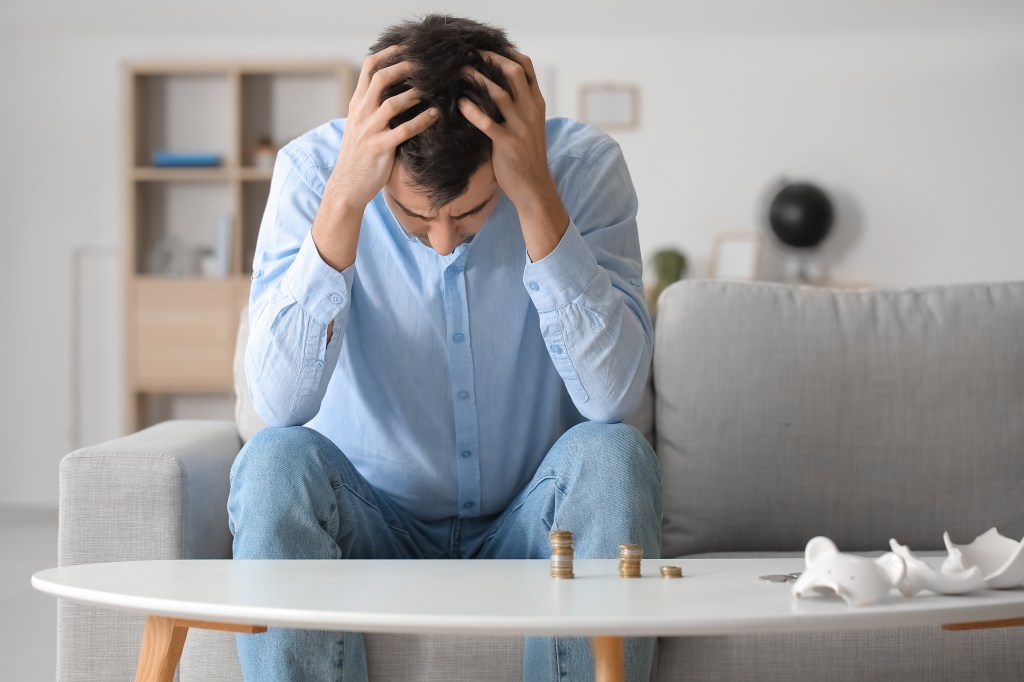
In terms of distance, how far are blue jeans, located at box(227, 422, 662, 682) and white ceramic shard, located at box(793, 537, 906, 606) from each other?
1.11 ft

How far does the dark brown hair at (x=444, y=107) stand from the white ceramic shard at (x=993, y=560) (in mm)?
659

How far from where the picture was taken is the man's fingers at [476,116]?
1.32 m

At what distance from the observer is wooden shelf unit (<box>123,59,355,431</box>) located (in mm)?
5223

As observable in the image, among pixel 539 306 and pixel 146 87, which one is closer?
pixel 539 306

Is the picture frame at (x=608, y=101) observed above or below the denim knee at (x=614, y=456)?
above

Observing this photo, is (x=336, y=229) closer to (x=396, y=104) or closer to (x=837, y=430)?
(x=396, y=104)

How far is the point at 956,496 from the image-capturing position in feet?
6.52

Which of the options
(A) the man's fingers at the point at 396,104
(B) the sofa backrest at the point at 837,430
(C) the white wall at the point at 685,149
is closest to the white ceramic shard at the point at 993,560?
(A) the man's fingers at the point at 396,104

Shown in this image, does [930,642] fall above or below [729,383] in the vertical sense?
below

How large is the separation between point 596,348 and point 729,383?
61cm

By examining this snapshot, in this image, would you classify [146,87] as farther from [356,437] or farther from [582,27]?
[356,437]

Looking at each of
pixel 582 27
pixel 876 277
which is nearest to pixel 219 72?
pixel 582 27

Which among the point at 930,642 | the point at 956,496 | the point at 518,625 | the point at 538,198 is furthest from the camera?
the point at 956,496

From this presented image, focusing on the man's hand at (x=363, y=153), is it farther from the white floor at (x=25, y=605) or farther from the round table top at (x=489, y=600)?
the white floor at (x=25, y=605)
